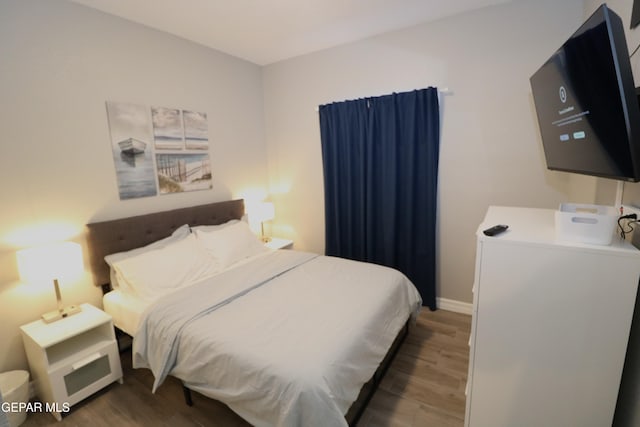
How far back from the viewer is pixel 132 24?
2443 mm

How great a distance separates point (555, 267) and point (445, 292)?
6.48 feet

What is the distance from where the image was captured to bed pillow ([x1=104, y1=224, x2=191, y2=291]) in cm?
228

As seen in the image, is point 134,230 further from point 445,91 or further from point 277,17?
point 445,91

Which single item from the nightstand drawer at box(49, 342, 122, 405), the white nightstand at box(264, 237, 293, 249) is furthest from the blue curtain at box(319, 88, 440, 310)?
the nightstand drawer at box(49, 342, 122, 405)

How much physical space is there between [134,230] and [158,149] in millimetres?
769

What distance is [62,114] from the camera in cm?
211

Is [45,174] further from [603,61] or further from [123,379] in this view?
[603,61]

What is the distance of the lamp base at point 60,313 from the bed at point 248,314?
205 millimetres

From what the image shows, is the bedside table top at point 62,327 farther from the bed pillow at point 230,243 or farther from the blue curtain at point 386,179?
the blue curtain at point 386,179

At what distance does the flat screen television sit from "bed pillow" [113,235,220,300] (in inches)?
102

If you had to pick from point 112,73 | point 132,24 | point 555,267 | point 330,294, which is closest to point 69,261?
point 112,73

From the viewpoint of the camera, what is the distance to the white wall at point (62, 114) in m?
1.90

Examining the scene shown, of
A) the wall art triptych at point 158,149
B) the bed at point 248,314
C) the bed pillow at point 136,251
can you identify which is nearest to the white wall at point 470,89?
the bed at point 248,314

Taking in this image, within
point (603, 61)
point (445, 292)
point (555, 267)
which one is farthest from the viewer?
point (445, 292)
